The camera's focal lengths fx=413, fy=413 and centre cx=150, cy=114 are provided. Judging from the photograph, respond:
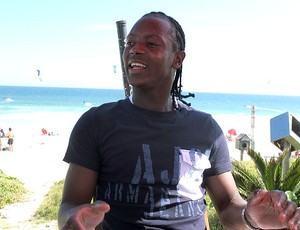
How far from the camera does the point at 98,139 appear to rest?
1.91 metres

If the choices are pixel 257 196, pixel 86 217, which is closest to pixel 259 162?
pixel 257 196

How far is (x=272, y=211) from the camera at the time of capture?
5.51 ft

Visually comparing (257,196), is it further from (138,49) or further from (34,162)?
(34,162)

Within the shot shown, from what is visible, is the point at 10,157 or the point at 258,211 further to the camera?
the point at 10,157

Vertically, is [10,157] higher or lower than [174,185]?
lower

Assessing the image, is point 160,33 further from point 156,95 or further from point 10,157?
point 10,157

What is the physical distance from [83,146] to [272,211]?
86 cm

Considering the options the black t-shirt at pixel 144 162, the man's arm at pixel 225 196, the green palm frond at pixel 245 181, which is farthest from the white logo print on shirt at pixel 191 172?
the green palm frond at pixel 245 181

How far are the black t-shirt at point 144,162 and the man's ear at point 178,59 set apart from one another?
0.97 ft

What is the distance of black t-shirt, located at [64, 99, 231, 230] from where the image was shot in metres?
1.83

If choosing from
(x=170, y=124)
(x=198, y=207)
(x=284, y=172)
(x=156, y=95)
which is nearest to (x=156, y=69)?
(x=156, y=95)

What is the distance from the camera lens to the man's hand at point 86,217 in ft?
4.14

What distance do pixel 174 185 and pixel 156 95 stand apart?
471mm

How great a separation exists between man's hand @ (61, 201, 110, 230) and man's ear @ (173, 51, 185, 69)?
41.5 inches
